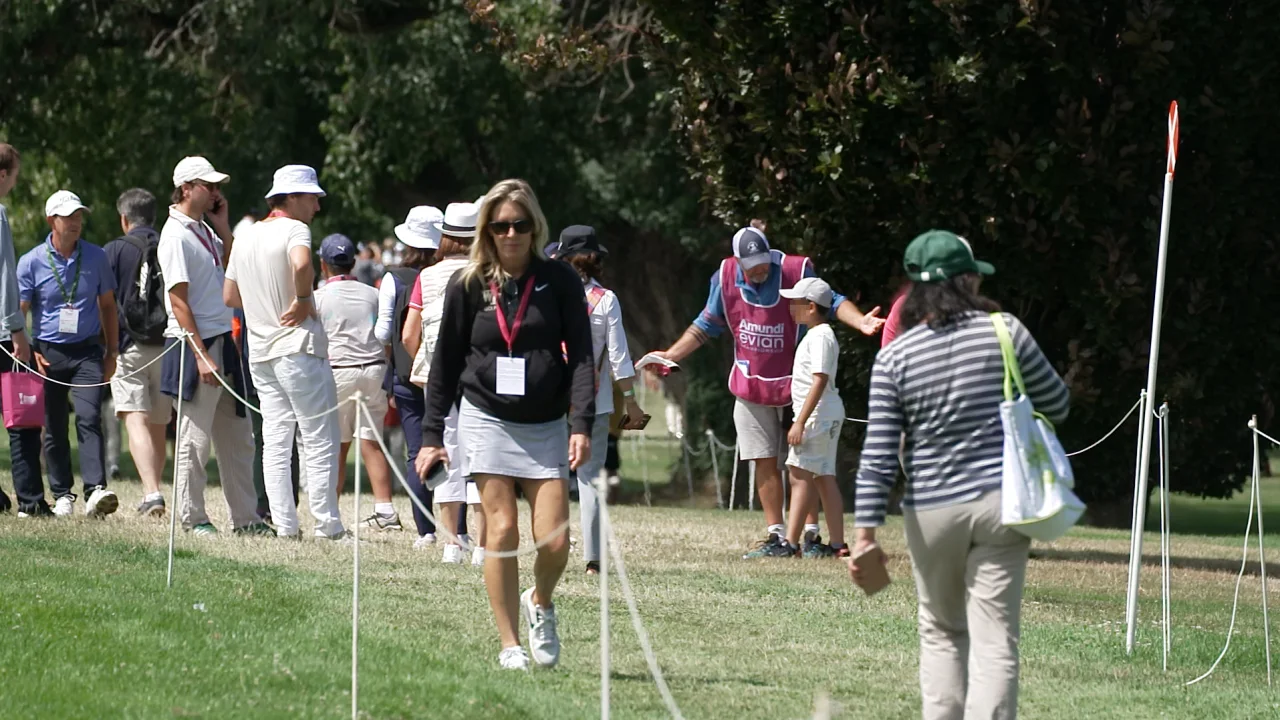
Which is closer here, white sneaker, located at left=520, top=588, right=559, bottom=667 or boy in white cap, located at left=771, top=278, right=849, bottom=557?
white sneaker, located at left=520, top=588, right=559, bottom=667

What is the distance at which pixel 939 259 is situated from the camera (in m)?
6.52

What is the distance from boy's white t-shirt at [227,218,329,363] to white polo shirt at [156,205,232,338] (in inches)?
12.2

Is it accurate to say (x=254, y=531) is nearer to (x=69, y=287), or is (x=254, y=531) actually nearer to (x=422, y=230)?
(x=69, y=287)

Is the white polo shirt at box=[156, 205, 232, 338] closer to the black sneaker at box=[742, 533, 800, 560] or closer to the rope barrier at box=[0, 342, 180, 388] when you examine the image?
→ the rope barrier at box=[0, 342, 180, 388]

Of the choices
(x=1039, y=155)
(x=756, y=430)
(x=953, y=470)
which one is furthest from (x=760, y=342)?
(x=953, y=470)

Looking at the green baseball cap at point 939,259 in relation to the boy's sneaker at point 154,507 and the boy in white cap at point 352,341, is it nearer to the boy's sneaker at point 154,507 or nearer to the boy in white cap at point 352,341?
the boy in white cap at point 352,341

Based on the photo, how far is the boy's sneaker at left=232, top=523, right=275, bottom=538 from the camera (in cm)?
1188

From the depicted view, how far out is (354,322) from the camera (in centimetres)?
1305

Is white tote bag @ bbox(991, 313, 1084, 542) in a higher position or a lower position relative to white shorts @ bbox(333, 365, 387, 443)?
higher

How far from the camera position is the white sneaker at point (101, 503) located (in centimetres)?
1216

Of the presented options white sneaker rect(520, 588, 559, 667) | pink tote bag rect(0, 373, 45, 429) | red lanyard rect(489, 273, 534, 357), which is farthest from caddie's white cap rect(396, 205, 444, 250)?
white sneaker rect(520, 588, 559, 667)

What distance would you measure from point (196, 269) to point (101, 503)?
1.67 metres

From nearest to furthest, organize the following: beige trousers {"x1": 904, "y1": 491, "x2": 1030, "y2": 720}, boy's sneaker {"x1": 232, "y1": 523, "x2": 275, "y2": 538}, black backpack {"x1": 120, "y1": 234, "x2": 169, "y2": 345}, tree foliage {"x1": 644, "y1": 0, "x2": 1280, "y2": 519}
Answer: beige trousers {"x1": 904, "y1": 491, "x2": 1030, "y2": 720} → boy's sneaker {"x1": 232, "y1": 523, "x2": 275, "y2": 538} → black backpack {"x1": 120, "y1": 234, "x2": 169, "y2": 345} → tree foliage {"x1": 644, "y1": 0, "x2": 1280, "y2": 519}

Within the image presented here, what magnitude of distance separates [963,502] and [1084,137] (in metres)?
6.88
